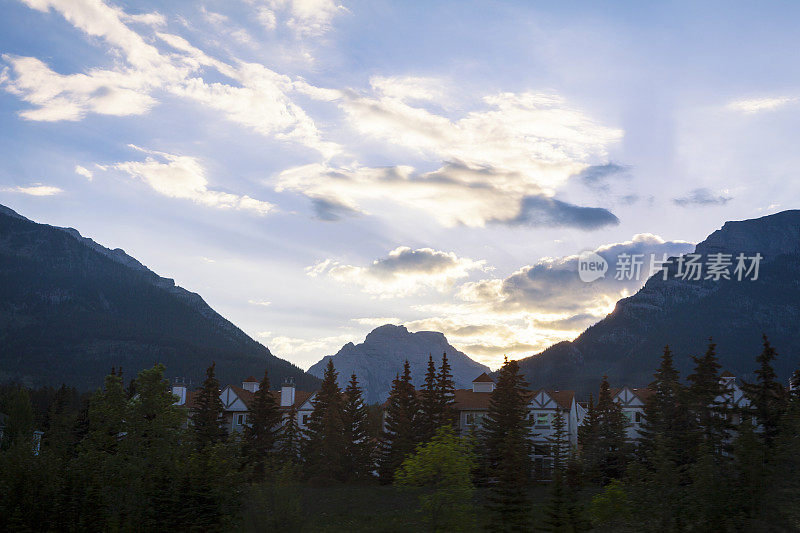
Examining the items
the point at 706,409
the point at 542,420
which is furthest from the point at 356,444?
the point at 706,409

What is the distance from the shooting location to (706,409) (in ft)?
163

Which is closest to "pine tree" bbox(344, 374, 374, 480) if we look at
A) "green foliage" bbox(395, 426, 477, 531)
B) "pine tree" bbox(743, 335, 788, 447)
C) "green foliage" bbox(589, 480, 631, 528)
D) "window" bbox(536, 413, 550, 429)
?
"window" bbox(536, 413, 550, 429)

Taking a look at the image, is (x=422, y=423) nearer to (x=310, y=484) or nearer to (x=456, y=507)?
(x=310, y=484)

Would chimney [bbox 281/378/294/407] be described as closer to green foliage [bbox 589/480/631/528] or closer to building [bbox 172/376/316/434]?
building [bbox 172/376/316/434]

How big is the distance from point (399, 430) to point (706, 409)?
27.4 meters

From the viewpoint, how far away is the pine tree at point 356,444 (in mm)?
64438

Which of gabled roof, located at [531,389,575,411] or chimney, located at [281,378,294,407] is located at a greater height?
gabled roof, located at [531,389,575,411]

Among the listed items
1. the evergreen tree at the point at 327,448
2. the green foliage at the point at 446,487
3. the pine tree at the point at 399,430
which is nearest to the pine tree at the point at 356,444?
the evergreen tree at the point at 327,448

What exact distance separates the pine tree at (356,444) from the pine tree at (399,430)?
1.52 metres

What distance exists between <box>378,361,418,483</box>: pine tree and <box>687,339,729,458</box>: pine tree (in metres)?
24.2

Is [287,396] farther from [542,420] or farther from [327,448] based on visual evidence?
[542,420]

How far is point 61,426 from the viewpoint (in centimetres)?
8806

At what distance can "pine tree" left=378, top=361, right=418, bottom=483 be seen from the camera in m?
61.2

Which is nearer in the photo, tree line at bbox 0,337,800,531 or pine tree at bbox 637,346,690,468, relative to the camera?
tree line at bbox 0,337,800,531
